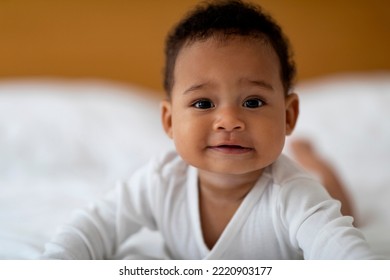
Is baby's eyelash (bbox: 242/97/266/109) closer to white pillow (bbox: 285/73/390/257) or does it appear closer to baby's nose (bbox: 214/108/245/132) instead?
baby's nose (bbox: 214/108/245/132)

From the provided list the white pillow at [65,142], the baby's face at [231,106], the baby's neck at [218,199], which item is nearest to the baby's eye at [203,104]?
the baby's face at [231,106]

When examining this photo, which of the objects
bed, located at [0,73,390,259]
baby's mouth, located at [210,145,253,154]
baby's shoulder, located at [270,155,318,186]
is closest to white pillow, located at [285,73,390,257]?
bed, located at [0,73,390,259]

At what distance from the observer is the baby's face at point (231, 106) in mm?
518

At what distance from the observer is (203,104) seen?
0.54m

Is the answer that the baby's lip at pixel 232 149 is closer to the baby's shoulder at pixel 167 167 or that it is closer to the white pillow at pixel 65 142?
the baby's shoulder at pixel 167 167

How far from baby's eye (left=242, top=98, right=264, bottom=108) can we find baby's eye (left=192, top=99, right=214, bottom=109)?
1.4 inches

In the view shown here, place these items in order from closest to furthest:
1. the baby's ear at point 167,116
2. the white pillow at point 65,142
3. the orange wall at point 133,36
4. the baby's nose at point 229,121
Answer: the baby's nose at point 229,121 → the baby's ear at point 167,116 → the white pillow at point 65,142 → the orange wall at point 133,36

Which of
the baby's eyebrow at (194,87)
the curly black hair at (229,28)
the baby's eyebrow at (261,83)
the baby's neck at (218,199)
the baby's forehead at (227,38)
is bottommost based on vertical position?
the baby's neck at (218,199)

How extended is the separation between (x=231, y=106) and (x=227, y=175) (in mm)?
106

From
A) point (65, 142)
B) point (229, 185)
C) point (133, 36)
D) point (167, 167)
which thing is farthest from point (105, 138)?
point (229, 185)
